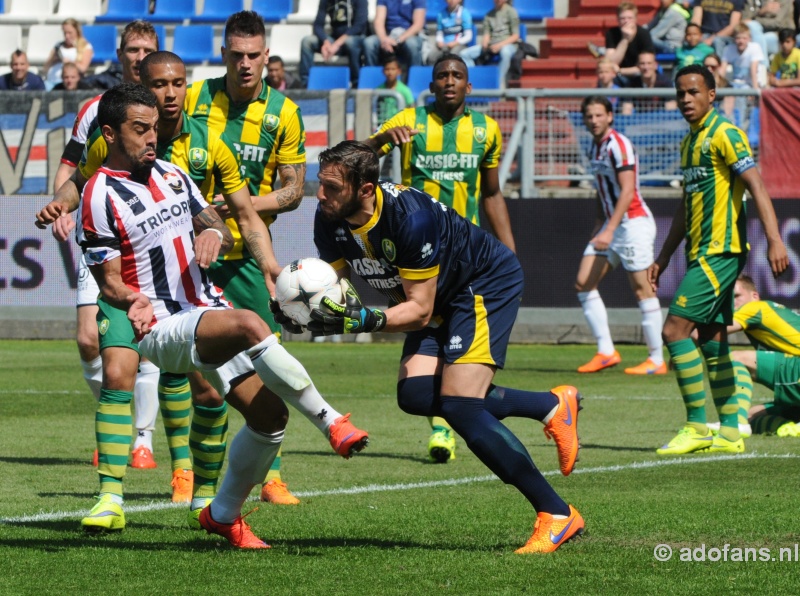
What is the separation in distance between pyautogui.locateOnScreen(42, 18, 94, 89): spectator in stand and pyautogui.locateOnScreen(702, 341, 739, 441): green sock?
1548 centimetres

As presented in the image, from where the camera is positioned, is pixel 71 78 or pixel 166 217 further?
pixel 71 78

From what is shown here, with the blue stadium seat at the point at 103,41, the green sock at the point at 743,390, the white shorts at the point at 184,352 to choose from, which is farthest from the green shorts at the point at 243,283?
the blue stadium seat at the point at 103,41

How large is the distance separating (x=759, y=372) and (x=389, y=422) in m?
2.90

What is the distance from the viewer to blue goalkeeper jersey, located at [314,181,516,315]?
5.92 metres

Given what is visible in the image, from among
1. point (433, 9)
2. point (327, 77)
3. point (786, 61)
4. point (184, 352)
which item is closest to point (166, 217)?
point (184, 352)

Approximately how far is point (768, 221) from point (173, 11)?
716 inches

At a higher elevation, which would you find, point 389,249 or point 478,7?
point 478,7

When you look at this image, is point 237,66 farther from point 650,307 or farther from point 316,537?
point 650,307

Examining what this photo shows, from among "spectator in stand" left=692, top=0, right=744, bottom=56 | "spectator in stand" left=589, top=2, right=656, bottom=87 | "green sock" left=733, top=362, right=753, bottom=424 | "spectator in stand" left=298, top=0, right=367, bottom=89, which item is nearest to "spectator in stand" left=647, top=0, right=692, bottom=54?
"spectator in stand" left=692, top=0, right=744, bottom=56

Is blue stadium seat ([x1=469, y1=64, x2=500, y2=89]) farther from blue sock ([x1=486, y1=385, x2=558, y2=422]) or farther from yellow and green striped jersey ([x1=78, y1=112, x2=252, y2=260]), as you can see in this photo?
blue sock ([x1=486, y1=385, x2=558, y2=422])

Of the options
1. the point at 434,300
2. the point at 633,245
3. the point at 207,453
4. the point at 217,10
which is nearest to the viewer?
the point at 434,300

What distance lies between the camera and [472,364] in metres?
6.15

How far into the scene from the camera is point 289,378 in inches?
223

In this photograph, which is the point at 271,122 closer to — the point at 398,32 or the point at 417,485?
the point at 417,485
